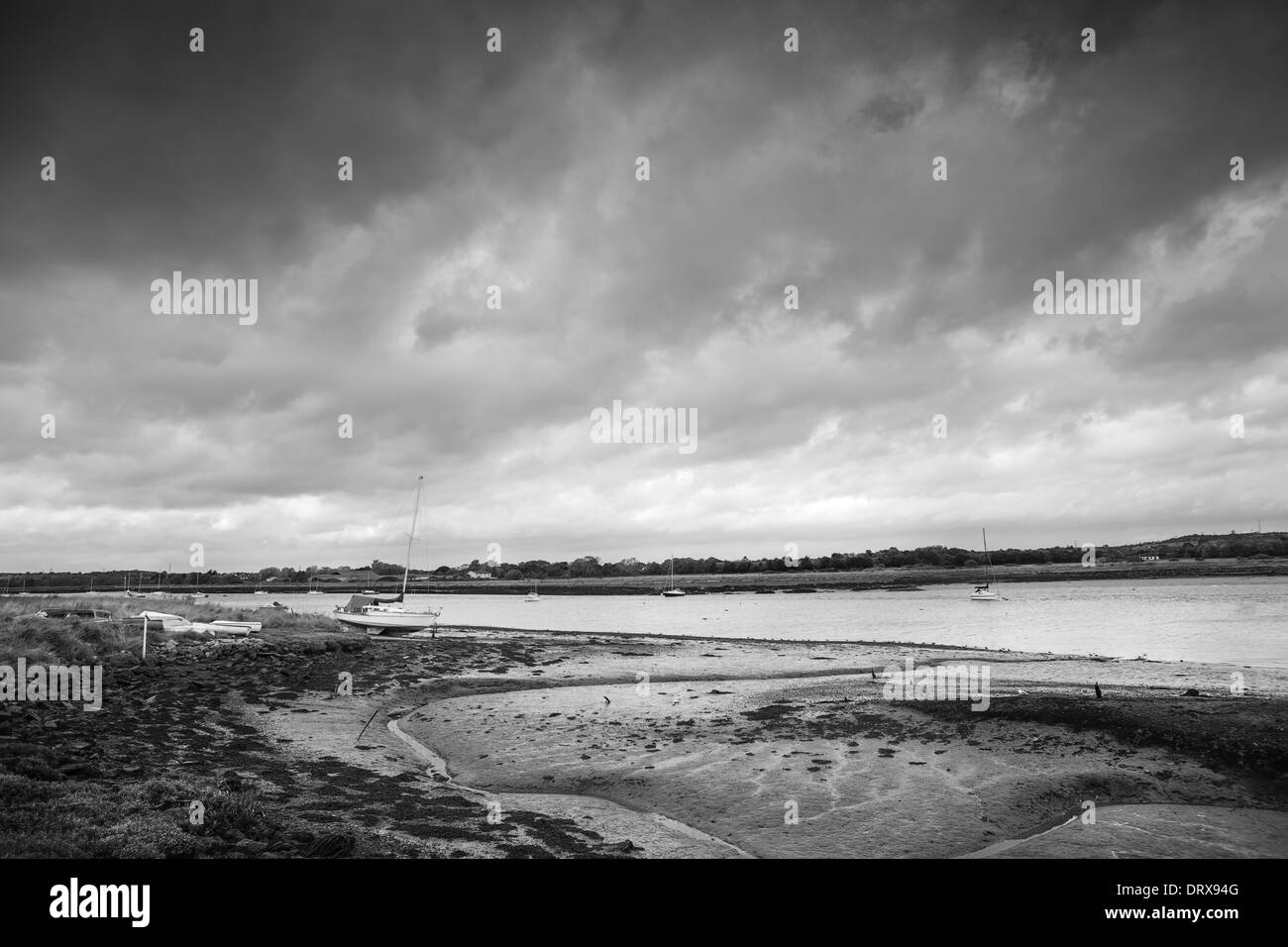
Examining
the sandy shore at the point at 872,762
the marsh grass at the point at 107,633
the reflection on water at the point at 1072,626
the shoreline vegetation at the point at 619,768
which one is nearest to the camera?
the shoreline vegetation at the point at 619,768

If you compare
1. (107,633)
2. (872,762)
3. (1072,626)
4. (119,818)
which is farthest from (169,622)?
(1072,626)

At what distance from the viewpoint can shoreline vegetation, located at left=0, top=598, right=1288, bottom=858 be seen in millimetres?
9531

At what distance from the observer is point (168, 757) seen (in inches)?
523

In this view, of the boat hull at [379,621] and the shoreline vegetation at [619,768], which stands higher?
the shoreline vegetation at [619,768]

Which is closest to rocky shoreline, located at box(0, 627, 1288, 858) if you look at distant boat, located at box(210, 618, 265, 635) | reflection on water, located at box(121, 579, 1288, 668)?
distant boat, located at box(210, 618, 265, 635)

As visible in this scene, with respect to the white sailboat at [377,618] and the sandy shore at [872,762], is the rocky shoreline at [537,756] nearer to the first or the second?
the sandy shore at [872,762]

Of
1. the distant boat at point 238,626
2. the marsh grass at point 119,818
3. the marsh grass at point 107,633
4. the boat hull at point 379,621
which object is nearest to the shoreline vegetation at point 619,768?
the marsh grass at point 119,818

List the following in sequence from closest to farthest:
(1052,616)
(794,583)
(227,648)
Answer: (227,648)
(1052,616)
(794,583)

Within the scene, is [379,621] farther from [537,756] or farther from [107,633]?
[537,756]

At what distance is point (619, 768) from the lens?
14758 millimetres

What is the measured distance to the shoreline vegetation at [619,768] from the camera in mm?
9531

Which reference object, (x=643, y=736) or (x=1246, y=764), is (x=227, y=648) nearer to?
(x=643, y=736)

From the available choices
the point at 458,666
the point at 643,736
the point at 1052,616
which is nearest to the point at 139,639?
the point at 458,666
